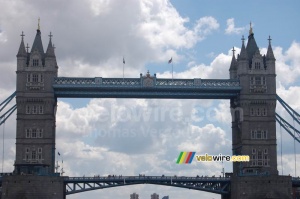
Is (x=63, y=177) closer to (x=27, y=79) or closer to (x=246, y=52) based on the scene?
(x=27, y=79)

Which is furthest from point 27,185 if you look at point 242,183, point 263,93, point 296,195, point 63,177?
point 296,195

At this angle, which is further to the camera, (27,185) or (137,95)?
(137,95)

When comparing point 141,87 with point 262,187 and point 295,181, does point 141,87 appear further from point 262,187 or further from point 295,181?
point 295,181

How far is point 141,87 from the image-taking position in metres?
151

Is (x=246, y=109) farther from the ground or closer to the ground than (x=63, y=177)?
farther from the ground

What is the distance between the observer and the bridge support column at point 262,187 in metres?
143

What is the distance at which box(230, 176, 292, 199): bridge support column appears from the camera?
143m

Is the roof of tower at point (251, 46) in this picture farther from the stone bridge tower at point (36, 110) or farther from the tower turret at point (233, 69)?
the stone bridge tower at point (36, 110)

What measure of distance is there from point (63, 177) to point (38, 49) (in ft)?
102

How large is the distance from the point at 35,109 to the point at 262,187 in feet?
178

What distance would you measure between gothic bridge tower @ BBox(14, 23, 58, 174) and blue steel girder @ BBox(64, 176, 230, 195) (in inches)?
279

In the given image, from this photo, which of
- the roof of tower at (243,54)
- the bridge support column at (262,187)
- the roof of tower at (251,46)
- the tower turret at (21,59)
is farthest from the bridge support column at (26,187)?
the roof of tower at (251,46)

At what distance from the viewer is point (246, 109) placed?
6004 inches

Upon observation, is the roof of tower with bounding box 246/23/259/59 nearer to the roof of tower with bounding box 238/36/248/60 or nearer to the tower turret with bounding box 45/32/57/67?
the roof of tower with bounding box 238/36/248/60
